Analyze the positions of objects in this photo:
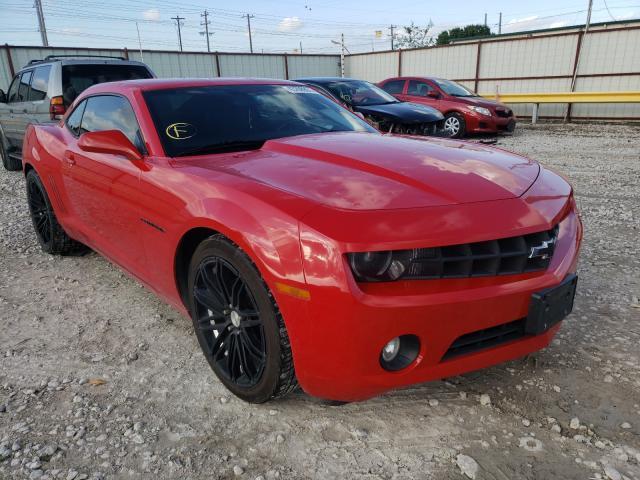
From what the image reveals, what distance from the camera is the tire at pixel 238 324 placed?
75.7 inches

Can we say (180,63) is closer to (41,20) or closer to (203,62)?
(203,62)

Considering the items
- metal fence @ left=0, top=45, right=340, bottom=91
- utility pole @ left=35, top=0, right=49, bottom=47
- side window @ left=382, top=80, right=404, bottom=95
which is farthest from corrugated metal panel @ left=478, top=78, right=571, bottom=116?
utility pole @ left=35, top=0, right=49, bottom=47

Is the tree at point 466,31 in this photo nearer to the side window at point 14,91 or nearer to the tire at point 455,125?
the tire at point 455,125

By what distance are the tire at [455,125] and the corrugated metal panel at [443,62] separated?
24.8 feet

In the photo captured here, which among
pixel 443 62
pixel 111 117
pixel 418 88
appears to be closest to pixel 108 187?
pixel 111 117

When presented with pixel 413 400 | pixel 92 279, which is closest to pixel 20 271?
pixel 92 279

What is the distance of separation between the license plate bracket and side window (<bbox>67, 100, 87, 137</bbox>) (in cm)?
326

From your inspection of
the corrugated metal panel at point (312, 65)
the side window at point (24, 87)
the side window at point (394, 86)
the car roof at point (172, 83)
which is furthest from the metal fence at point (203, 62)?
the car roof at point (172, 83)

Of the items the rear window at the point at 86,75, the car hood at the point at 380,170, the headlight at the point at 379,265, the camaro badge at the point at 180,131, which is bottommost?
the headlight at the point at 379,265

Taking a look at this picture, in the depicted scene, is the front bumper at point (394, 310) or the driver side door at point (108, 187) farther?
the driver side door at point (108, 187)

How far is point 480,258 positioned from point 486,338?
33 cm

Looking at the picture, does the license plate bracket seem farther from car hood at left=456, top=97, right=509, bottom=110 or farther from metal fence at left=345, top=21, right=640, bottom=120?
metal fence at left=345, top=21, right=640, bottom=120

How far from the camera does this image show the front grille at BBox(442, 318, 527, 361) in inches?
73.6

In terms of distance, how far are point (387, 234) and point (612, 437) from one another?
49.1 inches
